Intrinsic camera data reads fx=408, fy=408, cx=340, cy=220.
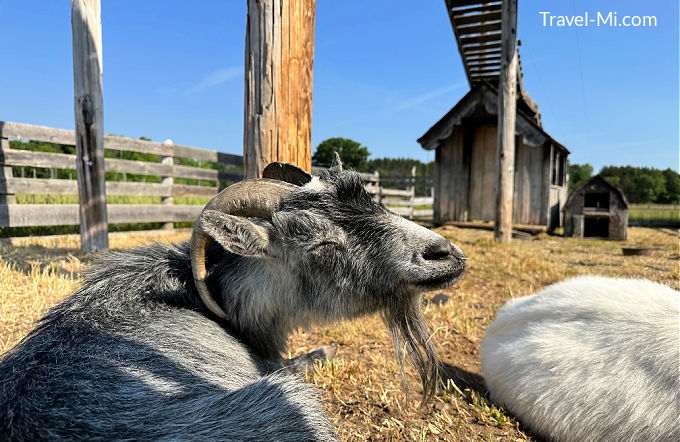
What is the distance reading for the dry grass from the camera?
8.39ft

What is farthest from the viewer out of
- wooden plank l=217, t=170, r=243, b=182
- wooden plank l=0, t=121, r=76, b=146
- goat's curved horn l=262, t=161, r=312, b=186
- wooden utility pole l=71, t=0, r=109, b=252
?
wooden plank l=217, t=170, r=243, b=182

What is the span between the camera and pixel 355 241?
2.20 metres

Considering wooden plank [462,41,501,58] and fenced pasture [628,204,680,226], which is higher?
wooden plank [462,41,501,58]

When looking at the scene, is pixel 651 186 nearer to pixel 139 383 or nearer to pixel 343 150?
pixel 139 383

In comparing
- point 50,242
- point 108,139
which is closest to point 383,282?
point 50,242

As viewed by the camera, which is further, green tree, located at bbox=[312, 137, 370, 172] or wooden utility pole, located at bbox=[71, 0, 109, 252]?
green tree, located at bbox=[312, 137, 370, 172]

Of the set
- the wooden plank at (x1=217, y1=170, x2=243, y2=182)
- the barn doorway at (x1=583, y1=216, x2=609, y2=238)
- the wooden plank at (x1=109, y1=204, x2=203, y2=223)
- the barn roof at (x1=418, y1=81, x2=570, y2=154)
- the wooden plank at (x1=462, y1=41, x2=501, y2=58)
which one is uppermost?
the wooden plank at (x1=462, y1=41, x2=501, y2=58)

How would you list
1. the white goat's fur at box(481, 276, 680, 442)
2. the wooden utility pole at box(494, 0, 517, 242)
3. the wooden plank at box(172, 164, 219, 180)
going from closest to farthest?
1. the white goat's fur at box(481, 276, 680, 442)
2. the wooden utility pole at box(494, 0, 517, 242)
3. the wooden plank at box(172, 164, 219, 180)

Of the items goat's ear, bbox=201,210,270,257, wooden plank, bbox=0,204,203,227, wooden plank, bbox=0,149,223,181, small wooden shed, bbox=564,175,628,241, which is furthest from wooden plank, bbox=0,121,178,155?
small wooden shed, bbox=564,175,628,241

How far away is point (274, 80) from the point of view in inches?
141

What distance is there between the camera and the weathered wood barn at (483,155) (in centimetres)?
1244

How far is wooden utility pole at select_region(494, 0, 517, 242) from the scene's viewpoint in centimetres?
969

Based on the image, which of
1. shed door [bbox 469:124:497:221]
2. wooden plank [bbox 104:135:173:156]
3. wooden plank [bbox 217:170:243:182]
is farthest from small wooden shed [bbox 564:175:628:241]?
wooden plank [bbox 104:135:173:156]

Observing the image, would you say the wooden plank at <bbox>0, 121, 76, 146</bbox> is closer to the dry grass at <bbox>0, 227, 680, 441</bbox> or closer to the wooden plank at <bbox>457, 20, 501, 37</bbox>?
the dry grass at <bbox>0, 227, 680, 441</bbox>
